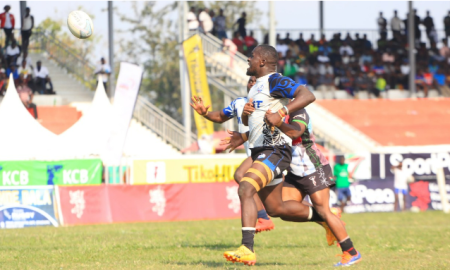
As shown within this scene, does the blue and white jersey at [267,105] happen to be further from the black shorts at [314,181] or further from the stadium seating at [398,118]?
the stadium seating at [398,118]

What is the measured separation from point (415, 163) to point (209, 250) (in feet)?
48.7

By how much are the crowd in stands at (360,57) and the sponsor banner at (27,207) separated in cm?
1466

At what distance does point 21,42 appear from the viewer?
97.1ft

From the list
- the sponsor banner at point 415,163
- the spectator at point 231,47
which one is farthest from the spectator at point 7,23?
the sponsor banner at point 415,163

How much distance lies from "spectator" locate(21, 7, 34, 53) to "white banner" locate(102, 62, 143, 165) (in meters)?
9.11

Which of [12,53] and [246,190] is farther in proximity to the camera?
[12,53]

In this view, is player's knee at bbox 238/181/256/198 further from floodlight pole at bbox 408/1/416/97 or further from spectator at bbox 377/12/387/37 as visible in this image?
spectator at bbox 377/12/387/37

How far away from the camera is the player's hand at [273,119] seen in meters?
7.01

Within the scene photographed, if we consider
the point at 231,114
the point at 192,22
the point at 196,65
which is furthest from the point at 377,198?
the point at 231,114

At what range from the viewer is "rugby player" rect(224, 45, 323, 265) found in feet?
23.7

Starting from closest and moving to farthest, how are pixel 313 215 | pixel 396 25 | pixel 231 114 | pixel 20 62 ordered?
pixel 313 215
pixel 231 114
pixel 20 62
pixel 396 25

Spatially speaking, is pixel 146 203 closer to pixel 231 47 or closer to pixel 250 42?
pixel 231 47

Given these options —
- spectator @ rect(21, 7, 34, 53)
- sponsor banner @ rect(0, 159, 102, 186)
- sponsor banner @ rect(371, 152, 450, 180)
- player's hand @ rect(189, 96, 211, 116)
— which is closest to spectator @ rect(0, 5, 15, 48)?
spectator @ rect(21, 7, 34, 53)

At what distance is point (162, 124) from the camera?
29641 mm
